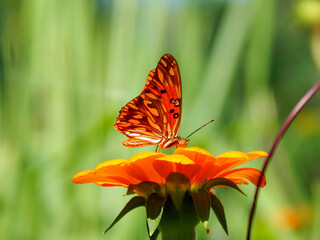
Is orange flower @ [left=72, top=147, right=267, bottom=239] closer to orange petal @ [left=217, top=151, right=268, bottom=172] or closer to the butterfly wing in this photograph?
orange petal @ [left=217, top=151, right=268, bottom=172]

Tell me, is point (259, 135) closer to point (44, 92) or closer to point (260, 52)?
point (260, 52)

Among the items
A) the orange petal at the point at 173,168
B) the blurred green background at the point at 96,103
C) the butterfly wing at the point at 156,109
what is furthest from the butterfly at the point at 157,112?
the blurred green background at the point at 96,103

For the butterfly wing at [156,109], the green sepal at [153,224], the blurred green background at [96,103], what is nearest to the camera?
the green sepal at [153,224]

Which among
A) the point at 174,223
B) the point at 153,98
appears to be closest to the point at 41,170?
the point at 153,98

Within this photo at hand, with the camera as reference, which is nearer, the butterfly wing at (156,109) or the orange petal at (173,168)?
the orange petal at (173,168)

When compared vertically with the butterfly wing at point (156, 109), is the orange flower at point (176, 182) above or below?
below

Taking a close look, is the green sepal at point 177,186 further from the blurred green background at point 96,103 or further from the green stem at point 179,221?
the blurred green background at point 96,103

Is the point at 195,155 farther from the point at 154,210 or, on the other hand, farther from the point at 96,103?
the point at 96,103

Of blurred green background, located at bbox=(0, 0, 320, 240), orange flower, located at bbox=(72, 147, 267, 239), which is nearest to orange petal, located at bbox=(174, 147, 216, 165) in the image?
orange flower, located at bbox=(72, 147, 267, 239)
